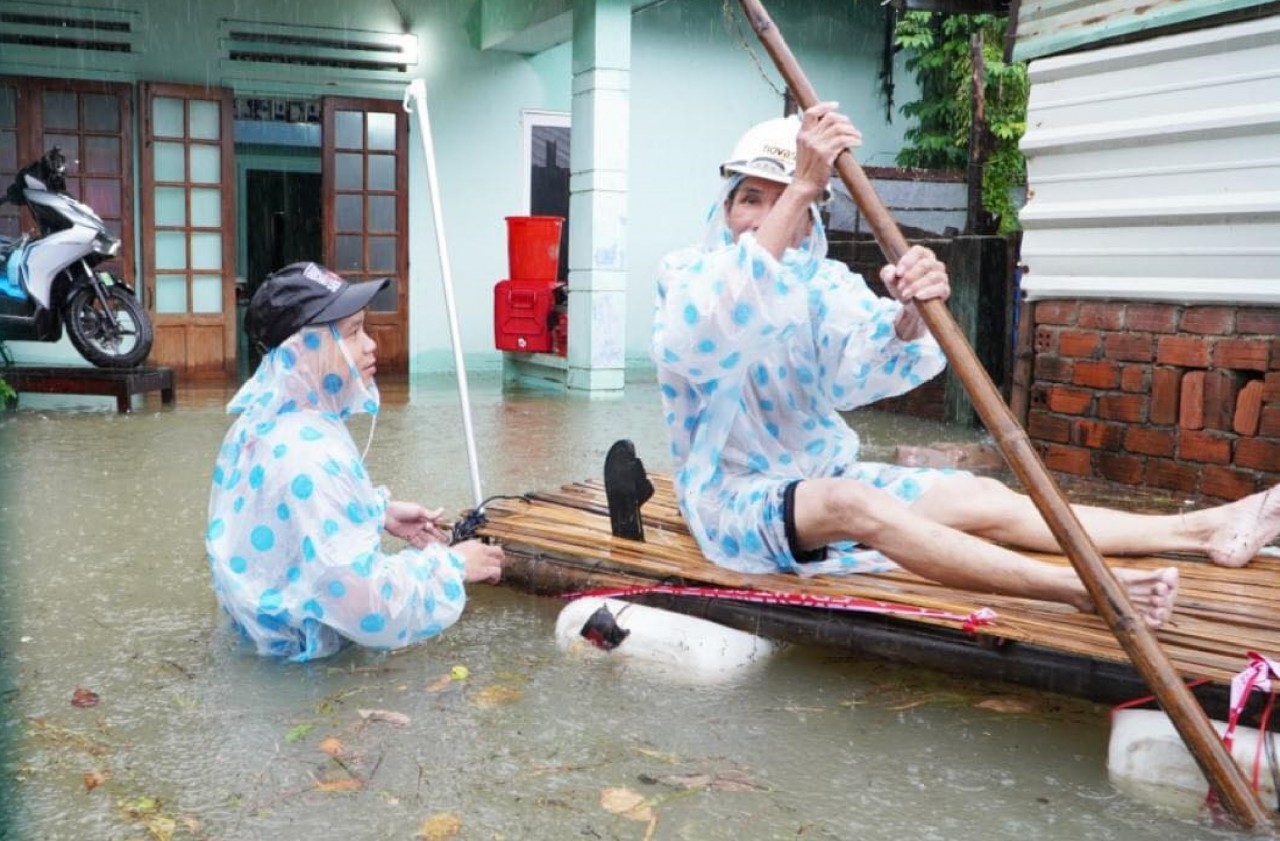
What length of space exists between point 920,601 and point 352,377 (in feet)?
5.06

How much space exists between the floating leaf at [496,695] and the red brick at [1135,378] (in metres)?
3.41

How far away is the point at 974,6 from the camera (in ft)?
21.5

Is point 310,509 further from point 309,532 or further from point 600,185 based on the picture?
point 600,185

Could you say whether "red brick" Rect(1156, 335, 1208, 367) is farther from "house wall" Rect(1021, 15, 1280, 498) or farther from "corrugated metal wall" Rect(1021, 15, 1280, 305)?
"corrugated metal wall" Rect(1021, 15, 1280, 305)

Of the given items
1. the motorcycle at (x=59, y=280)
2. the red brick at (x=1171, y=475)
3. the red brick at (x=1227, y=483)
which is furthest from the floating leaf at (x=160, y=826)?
the motorcycle at (x=59, y=280)

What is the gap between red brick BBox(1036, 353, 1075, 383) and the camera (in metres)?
5.71

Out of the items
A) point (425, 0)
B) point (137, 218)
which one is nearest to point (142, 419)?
point (137, 218)

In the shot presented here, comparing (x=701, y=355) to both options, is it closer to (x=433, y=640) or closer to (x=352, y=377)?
(x=352, y=377)

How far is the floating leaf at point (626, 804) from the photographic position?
2428mm

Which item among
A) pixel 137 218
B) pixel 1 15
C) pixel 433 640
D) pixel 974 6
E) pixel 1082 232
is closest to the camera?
pixel 433 640

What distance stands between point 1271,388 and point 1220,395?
22cm

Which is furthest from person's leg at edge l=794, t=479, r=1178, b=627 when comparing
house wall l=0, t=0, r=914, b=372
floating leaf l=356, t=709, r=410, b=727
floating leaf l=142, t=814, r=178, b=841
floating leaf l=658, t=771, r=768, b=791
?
house wall l=0, t=0, r=914, b=372

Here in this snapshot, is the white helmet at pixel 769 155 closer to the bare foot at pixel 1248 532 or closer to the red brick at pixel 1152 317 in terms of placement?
the bare foot at pixel 1248 532

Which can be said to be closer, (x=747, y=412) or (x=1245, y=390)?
(x=747, y=412)
